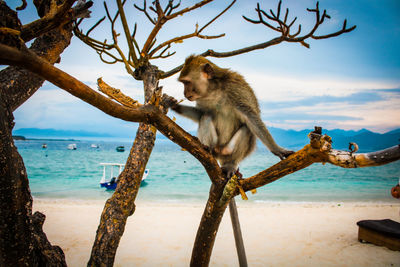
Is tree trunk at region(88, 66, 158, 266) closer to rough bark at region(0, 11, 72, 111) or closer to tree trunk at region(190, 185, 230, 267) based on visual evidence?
tree trunk at region(190, 185, 230, 267)

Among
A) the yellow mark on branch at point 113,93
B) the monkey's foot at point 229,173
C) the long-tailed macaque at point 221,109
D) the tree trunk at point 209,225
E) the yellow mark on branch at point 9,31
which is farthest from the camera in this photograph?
the long-tailed macaque at point 221,109

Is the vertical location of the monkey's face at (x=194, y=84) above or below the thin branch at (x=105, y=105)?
above

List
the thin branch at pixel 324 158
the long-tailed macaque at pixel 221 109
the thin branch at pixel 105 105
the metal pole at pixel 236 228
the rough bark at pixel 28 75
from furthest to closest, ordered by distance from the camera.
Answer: the long-tailed macaque at pixel 221 109
the metal pole at pixel 236 228
the rough bark at pixel 28 75
the thin branch at pixel 324 158
the thin branch at pixel 105 105

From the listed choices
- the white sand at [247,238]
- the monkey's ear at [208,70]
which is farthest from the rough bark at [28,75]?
the white sand at [247,238]

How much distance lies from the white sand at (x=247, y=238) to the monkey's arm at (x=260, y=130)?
405 centimetres

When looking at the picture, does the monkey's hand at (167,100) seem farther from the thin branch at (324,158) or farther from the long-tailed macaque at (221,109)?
the thin branch at (324,158)

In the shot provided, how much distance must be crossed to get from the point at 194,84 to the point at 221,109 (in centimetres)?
49

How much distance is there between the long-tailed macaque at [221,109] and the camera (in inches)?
136

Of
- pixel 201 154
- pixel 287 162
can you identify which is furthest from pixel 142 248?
pixel 287 162

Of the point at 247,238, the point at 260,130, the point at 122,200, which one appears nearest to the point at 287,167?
the point at 260,130

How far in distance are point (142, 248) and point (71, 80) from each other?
608 cm

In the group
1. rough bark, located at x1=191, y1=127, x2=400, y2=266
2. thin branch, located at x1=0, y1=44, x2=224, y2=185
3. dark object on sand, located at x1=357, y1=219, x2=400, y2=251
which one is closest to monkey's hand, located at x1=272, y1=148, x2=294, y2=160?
rough bark, located at x1=191, y1=127, x2=400, y2=266

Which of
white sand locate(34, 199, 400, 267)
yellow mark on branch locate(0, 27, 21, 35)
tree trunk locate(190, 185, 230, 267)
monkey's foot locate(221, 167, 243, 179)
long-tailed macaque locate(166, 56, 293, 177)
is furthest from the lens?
white sand locate(34, 199, 400, 267)

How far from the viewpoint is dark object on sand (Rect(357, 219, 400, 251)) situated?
6.09 meters
